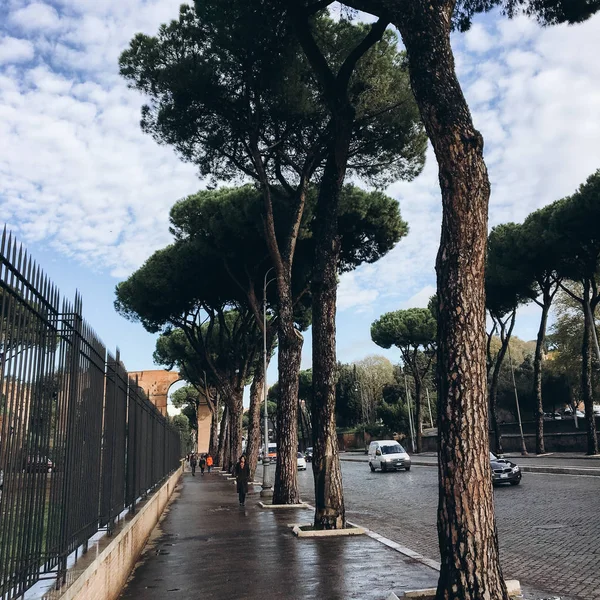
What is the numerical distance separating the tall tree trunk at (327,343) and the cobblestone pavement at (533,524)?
49.3 inches

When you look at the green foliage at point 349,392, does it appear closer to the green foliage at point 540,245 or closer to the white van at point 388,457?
the white van at point 388,457

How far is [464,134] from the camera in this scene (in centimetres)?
570

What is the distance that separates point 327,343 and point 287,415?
14.6ft

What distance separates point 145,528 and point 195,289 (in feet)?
50.3

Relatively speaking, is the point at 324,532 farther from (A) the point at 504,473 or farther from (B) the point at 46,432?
(A) the point at 504,473

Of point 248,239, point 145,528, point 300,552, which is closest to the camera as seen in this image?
point 300,552

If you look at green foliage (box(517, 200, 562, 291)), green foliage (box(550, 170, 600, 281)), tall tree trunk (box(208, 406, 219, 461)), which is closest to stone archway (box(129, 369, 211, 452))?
tall tree trunk (box(208, 406, 219, 461))

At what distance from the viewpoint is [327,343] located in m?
10.7

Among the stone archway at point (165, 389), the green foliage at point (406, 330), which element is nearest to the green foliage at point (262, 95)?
the green foliage at point (406, 330)

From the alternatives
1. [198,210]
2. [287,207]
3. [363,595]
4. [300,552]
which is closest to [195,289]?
[198,210]

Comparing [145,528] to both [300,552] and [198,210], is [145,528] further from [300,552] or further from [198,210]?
[198,210]

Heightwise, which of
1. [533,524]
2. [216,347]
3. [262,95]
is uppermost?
[262,95]

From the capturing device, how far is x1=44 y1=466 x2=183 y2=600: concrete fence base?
406 cm

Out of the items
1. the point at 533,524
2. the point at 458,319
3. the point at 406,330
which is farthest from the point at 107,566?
the point at 406,330
